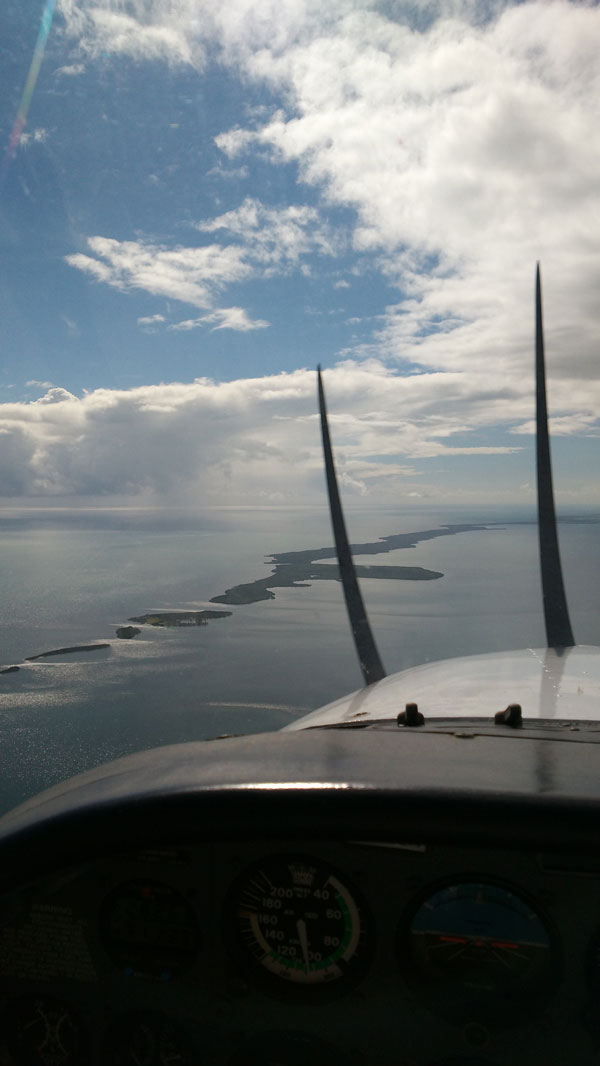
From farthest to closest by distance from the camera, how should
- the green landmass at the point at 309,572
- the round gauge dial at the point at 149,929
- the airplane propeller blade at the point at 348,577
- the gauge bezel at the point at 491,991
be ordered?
the green landmass at the point at 309,572, the airplane propeller blade at the point at 348,577, the round gauge dial at the point at 149,929, the gauge bezel at the point at 491,991

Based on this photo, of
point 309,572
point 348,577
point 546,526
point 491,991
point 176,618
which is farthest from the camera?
point 309,572

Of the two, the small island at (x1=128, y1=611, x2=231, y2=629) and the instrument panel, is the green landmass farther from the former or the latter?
the instrument panel

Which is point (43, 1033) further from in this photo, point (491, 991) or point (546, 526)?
point (546, 526)

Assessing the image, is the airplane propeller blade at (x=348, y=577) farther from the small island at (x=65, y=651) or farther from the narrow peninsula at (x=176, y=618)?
the narrow peninsula at (x=176, y=618)

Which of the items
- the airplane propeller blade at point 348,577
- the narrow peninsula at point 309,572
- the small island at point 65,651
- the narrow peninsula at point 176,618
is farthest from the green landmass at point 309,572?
the airplane propeller blade at point 348,577

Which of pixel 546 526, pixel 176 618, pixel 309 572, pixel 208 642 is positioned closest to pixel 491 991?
pixel 546 526

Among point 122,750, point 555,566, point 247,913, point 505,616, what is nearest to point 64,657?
point 122,750
